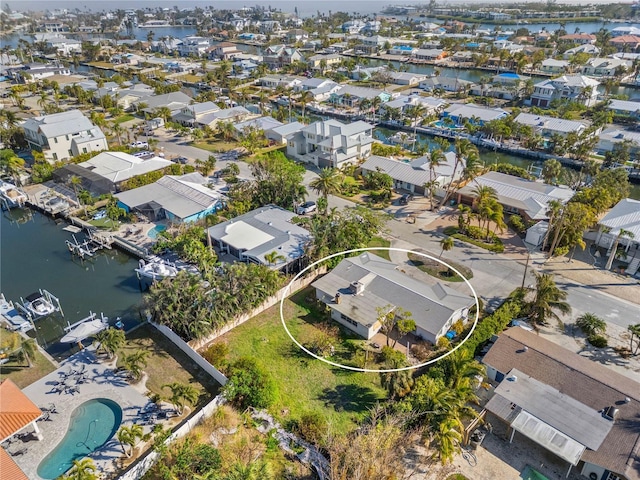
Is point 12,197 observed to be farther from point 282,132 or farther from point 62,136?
point 282,132

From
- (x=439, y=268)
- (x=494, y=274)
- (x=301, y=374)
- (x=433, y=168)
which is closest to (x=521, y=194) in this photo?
(x=433, y=168)

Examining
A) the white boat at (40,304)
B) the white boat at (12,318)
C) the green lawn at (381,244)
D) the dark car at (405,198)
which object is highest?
the dark car at (405,198)

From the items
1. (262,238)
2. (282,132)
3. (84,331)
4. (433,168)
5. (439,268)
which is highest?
(282,132)

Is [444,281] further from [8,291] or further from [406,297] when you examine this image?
[8,291]

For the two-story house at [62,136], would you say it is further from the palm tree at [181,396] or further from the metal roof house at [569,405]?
the metal roof house at [569,405]

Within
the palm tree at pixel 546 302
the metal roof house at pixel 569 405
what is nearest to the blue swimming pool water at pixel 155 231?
the metal roof house at pixel 569 405

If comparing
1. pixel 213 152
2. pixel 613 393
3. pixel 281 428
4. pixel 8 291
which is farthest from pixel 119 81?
pixel 613 393

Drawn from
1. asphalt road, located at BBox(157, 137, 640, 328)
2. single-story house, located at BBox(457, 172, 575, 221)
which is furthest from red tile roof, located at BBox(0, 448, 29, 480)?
single-story house, located at BBox(457, 172, 575, 221)

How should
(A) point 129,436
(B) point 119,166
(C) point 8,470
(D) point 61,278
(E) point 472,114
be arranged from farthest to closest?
(E) point 472,114
(B) point 119,166
(D) point 61,278
(A) point 129,436
(C) point 8,470
